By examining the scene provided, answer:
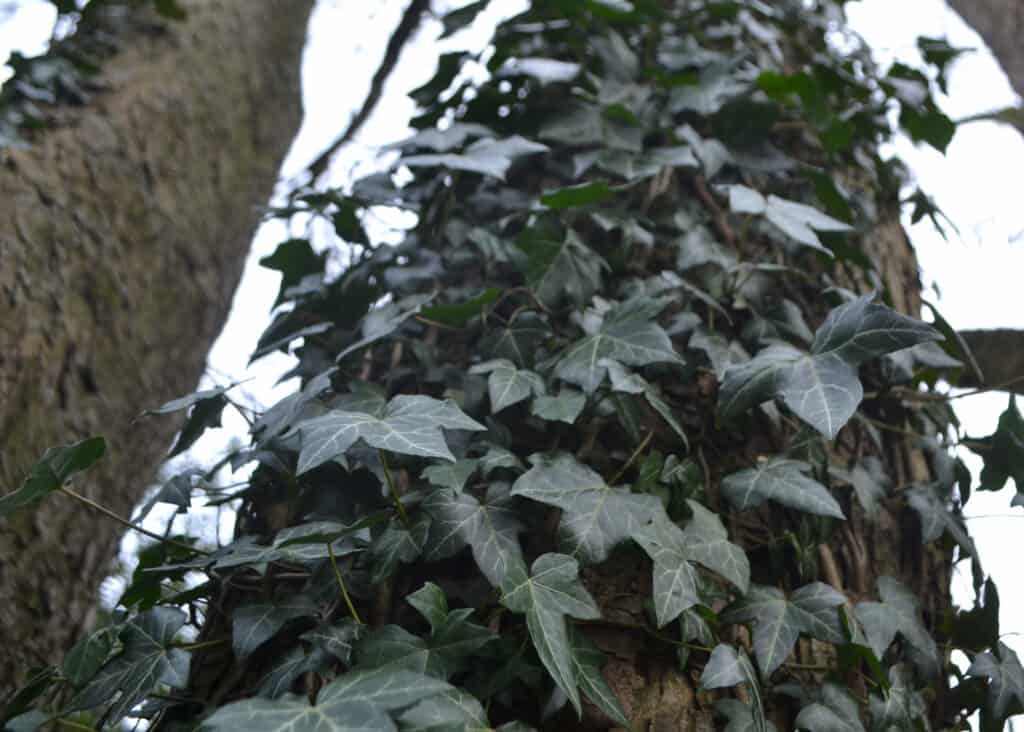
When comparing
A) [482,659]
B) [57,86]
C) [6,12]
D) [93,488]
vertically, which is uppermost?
[6,12]

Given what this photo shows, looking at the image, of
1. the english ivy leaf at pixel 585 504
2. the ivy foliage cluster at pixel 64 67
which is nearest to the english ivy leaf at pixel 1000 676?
the english ivy leaf at pixel 585 504

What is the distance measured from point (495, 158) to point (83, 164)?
99 centimetres

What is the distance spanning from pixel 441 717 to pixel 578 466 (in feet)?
1.03

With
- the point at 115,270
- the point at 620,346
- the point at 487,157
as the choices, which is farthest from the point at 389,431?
the point at 115,270

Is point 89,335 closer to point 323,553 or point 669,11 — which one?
point 323,553

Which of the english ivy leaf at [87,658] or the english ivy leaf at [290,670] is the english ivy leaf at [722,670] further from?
the english ivy leaf at [87,658]

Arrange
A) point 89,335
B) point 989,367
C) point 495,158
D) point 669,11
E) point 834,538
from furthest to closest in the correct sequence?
1. point 669,11
2. point 89,335
3. point 989,367
4. point 495,158
5. point 834,538

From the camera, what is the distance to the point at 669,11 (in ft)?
5.27

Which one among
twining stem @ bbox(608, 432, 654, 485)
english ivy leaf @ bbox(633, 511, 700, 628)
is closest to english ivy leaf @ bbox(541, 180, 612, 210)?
twining stem @ bbox(608, 432, 654, 485)

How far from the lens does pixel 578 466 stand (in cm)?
83

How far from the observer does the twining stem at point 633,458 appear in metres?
0.83

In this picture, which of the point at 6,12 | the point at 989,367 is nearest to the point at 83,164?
the point at 6,12

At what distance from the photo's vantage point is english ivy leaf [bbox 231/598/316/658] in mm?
761

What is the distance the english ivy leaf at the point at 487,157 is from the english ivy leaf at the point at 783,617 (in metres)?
0.64
